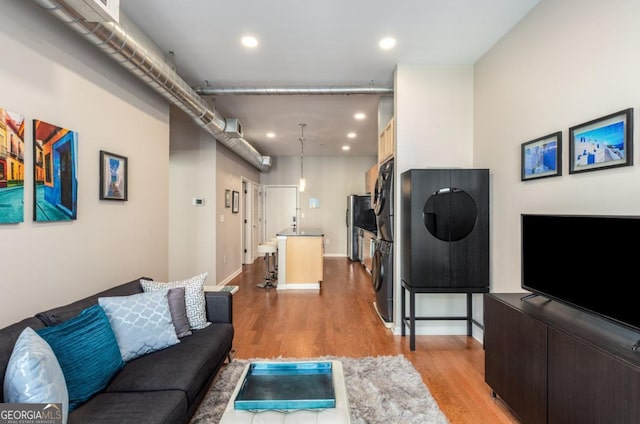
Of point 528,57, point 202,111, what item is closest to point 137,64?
point 202,111

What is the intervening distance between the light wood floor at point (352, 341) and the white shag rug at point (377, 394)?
0.40 ft

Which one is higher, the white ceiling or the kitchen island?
the white ceiling

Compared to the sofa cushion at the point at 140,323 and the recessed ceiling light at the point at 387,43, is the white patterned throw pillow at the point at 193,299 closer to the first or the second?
the sofa cushion at the point at 140,323

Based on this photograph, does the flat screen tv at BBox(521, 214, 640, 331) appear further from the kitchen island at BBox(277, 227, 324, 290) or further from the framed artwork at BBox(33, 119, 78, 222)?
the kitchen island at BBox(277, 227, 324, 290)

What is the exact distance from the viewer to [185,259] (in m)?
4.98

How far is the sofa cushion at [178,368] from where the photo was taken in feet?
5.09

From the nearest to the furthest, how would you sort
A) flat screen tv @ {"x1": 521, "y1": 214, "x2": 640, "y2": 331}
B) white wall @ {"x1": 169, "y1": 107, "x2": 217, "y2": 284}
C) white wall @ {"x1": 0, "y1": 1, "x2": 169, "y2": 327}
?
flat screen tv @ {"x1": 521, "y1": 214, "x2": 640, "y2": 331} → white wall @ {"x1": 0, "y1": 1, "x2": 169, "y2": 327} → white wall @ {"x1": 169, "y1": 107, "x2": 217, "y2": 284}

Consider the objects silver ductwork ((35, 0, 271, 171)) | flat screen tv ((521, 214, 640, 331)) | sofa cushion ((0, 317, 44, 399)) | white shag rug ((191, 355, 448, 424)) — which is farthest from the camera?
white shag rug ((191, 355, 448, 424))

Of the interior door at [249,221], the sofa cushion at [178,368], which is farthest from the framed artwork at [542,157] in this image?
the interior door at [249,221]

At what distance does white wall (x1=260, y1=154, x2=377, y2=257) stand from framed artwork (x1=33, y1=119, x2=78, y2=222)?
6615 millimetres

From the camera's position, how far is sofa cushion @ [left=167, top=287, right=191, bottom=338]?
2.10 m

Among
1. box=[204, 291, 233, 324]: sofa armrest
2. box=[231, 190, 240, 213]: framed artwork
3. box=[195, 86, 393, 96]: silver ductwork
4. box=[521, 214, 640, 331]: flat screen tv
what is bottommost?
box=[204, 291, 233, 324]: sofa armrest

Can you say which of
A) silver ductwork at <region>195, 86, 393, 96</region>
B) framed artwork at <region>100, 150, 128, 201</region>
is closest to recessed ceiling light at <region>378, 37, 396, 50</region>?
silver ductwork at <region>195, 86, 393, 96</region>

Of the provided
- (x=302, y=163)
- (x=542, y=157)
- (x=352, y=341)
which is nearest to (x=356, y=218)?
(x=302, y=163)
